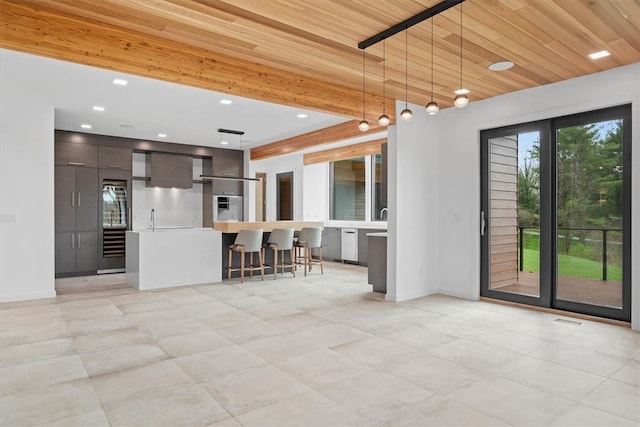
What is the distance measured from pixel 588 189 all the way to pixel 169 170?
25.7 feet

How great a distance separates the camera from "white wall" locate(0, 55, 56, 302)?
18.0ft

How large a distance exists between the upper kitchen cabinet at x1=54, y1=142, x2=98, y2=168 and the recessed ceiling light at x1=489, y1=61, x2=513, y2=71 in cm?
731

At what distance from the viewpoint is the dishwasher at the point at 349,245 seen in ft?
30.1

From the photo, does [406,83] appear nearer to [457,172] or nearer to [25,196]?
[457,172]

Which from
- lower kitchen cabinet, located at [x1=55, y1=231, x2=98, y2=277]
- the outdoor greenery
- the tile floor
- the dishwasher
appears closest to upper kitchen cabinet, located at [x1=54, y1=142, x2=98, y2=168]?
lower kitchen cabinet, located at [x1=55, y1=231, x2=98, y2=277]

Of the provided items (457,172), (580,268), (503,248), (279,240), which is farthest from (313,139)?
(580,268)

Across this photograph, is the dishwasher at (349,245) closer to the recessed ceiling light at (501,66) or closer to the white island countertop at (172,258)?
the white island countertop at (172,258)

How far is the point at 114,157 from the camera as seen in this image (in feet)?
26.9

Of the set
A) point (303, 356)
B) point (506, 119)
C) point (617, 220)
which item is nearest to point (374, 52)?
point (506, 119)

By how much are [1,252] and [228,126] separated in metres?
3.93

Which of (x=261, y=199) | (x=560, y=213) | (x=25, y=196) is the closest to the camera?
(x=560, y=213)

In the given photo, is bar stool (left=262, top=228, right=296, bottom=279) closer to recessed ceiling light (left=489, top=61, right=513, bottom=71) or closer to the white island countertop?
the white island countertop

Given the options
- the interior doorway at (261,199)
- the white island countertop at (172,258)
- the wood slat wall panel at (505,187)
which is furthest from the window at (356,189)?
the white island countertop at (172,258)

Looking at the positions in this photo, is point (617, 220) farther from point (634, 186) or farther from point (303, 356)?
point (303, 356)
